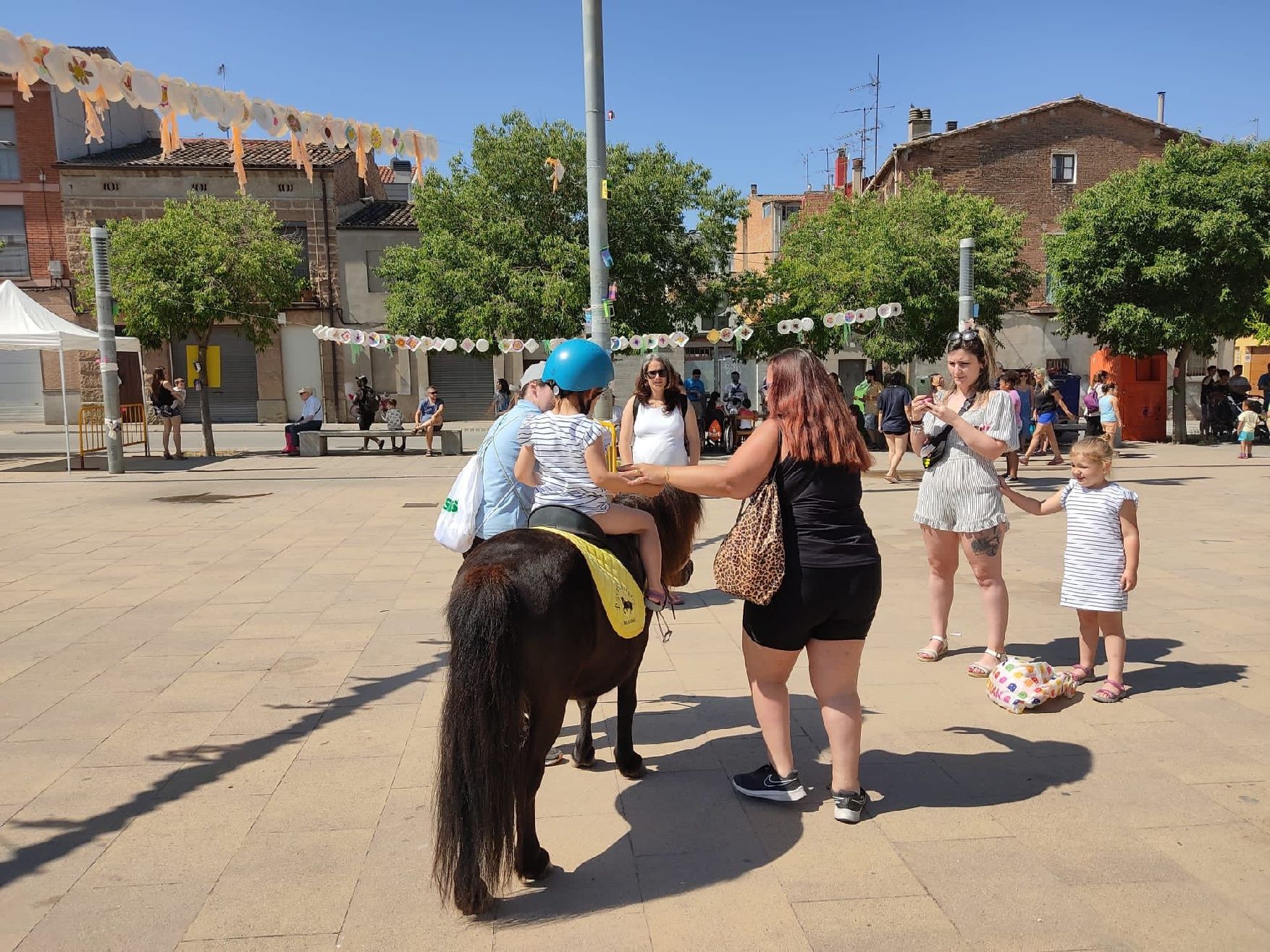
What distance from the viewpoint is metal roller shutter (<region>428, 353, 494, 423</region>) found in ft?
105

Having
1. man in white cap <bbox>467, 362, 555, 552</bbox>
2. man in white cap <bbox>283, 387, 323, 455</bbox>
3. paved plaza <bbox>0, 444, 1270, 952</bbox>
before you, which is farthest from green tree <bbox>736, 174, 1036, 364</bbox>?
man in white cap <bbox>467, 362, 555, 552</bbox>

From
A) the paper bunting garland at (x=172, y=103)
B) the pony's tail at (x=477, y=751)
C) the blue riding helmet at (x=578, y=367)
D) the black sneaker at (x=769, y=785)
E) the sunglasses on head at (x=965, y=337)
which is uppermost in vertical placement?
the paper bunting garland at (x=172, y=103)

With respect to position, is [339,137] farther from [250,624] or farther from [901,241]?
A: [901,241]

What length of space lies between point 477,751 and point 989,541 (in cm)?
318

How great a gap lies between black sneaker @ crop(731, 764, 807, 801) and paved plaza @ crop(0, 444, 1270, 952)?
0.19ft

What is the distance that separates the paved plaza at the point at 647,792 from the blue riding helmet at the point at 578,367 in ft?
5.18

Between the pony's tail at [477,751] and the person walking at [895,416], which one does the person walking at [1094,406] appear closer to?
the person walking at [895,416]

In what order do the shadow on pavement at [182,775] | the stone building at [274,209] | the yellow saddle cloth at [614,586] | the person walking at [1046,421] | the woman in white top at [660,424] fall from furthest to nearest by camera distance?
the stone building at [274,209], the person walking at [1046,421], the woman in white top at [660,424], the shadow on pavement at [182,775], the yellow saddle cloth at [614,586]

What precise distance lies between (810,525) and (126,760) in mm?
3017

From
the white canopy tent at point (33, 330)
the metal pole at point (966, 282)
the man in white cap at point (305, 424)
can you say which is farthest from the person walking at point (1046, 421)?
the white canopy tent at point (33, 330)

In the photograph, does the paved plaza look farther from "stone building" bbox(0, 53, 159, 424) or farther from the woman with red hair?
"stone building" bbox(0, 53, 159, 424)

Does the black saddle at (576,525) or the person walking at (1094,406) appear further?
the person walking at (1094,406)

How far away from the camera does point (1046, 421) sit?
643 inches

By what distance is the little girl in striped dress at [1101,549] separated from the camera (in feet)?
15.1
